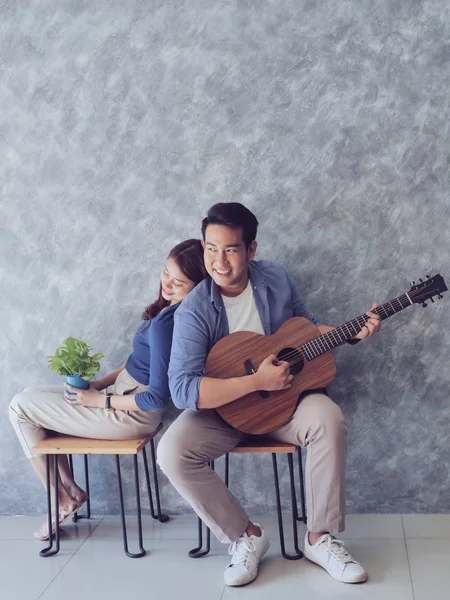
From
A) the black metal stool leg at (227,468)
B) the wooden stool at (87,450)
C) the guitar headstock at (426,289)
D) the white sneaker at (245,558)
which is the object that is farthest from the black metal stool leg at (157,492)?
the guitar headstock at (426,289)

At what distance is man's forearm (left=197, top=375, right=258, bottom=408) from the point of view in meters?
2.77

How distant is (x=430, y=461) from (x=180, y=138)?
1.65m

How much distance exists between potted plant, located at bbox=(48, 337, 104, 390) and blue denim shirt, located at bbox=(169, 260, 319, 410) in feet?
1.26

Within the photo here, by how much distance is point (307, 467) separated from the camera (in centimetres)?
282

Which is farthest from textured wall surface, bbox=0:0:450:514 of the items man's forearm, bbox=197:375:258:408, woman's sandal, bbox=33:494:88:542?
man's forearm, bbox=197:375:258:408

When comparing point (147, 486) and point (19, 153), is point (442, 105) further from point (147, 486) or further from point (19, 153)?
point (147, 486)

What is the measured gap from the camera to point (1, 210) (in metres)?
3.41

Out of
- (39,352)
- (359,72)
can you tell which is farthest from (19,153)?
(359,72)

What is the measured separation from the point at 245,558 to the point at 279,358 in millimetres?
697

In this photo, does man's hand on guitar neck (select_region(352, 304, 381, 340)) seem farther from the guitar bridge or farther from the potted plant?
the potted plant

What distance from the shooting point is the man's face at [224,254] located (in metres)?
2.87

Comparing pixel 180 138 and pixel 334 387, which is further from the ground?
pixel 180 138

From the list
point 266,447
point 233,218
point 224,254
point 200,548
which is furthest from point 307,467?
point 233,218

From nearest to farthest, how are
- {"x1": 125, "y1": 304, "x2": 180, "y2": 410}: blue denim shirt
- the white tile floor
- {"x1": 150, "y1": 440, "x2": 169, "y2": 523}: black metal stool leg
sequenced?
the white tile floor → {"x1": 125, "y1": 304, "x2": 180, "y2": 410}: blue denim shirt → {"x1": 150, "y1": 440, "x2": 169, "y2": 523}: black metal stool leg
